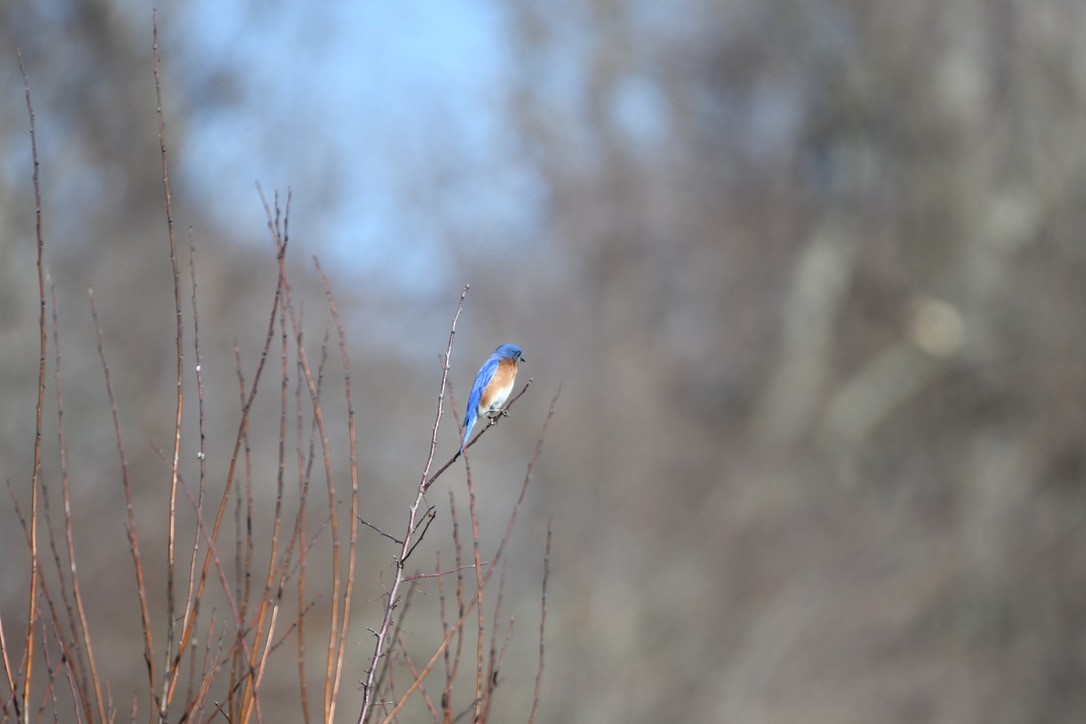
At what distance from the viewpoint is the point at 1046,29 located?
48.5 feet

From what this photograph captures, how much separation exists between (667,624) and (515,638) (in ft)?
6.34

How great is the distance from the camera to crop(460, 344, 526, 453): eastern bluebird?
3.24 metres

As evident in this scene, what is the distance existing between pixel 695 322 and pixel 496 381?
14788 mm

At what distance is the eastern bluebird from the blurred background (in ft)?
26.6

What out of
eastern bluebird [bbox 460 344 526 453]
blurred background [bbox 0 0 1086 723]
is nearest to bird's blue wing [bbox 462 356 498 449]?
eastern bluebird [bbox 460 344 526 453]

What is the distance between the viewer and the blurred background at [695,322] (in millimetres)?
12656

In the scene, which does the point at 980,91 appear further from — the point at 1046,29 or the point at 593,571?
the point at 593,571

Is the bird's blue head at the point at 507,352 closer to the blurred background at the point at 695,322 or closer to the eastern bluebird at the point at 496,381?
the eastern bluebird at the point at 496,381

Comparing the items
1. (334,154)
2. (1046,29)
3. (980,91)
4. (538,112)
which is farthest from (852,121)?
(334,154)

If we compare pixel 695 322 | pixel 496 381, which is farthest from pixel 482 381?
pixel 695 322

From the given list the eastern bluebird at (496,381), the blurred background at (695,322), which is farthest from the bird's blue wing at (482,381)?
the blurred background at (695,322)

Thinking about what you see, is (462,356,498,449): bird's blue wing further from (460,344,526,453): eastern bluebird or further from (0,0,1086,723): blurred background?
(0,0,1086,723): blurred background

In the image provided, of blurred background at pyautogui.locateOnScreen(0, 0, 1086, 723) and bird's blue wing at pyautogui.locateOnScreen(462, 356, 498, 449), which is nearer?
bird's blue wing at pyautogui.locateOnScreen(462, 356, 498, 449)

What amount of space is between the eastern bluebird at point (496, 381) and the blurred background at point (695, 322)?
319 inches
